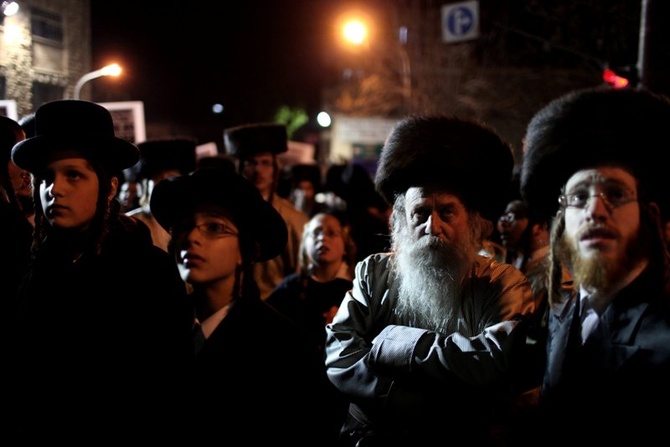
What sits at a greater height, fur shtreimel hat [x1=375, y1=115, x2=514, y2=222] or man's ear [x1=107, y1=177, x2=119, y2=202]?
fur shtreimel hat [x1=375, y1=115, x2=514, y2=222]

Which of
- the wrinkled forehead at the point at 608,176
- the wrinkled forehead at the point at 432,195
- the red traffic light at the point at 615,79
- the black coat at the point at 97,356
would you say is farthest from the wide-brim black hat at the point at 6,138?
the red traffic light at the point at 615,79

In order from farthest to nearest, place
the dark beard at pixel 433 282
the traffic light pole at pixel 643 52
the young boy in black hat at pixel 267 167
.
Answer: the traffic light pole at pixel 643 52 → the young boy in black hat at pixel 267 167 → the dark beard at pixel 433 282

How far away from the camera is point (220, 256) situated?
323cm

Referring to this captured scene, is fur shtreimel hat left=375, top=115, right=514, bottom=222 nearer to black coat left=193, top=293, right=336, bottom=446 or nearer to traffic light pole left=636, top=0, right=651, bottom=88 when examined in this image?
black coat left=193, top=293, right=336, bottom=446

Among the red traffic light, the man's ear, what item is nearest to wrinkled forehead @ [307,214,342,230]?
the man's ear

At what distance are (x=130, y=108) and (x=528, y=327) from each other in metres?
6.24

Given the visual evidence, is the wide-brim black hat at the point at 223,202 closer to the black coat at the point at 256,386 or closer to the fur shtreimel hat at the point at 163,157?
the black coat at the point at 256,386

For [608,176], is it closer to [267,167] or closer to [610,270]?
[610,270]

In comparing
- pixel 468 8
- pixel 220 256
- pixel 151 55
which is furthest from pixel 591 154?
pixel 151 55

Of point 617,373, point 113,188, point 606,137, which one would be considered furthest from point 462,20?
point 617,373

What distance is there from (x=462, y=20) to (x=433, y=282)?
15.1m

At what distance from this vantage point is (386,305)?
3.32 metres

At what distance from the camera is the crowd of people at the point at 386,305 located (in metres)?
2.55

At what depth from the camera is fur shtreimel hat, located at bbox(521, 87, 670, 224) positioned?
2592 millimetres
